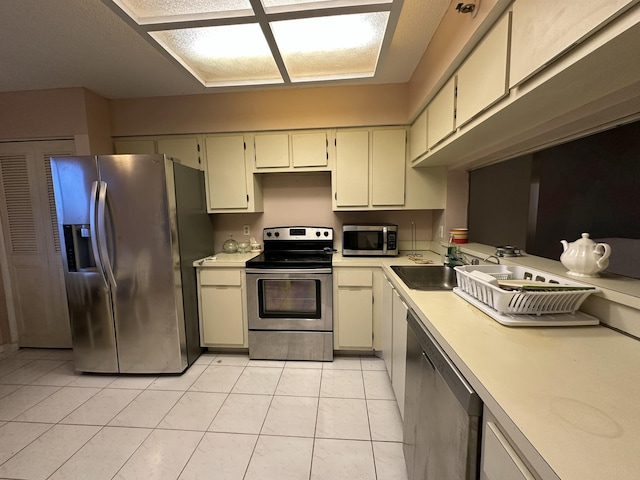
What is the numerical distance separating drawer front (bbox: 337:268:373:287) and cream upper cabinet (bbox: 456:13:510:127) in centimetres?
132

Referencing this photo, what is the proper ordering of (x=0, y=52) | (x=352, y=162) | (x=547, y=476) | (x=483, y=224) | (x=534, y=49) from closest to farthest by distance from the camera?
(x=547, y=476)
(x=534, y=49)
(x=0, y=52)
(x=483, y=224)
(x=352, y=162)

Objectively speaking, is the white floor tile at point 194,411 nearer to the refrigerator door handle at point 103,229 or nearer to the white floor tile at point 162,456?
the white floor tile at point 162,456

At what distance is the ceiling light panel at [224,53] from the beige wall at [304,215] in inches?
41.1

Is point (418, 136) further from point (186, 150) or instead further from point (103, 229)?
point (103, 229)

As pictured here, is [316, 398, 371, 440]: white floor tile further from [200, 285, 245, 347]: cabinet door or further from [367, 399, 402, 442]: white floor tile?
[200, 285, 245, 347]: cabinet door

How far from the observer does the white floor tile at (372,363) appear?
229 centimetres

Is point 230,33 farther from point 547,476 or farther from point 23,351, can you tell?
point 23,351

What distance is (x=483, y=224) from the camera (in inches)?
86.4

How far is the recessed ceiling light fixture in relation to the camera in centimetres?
123

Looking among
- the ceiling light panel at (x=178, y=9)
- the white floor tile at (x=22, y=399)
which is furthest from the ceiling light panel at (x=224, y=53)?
the white floor tile at (x=22, y=399)

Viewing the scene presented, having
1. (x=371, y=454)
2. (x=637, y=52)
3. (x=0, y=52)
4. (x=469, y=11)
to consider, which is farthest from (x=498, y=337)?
(x=0, y=52)

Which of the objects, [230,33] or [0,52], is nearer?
[230,33]

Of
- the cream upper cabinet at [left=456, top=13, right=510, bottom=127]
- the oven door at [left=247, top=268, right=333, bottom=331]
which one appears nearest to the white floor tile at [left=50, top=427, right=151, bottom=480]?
the oven door at [left=247, top=268, right=333, bottom=331]

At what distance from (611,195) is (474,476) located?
1.28 metres
